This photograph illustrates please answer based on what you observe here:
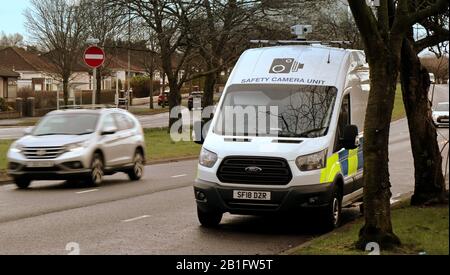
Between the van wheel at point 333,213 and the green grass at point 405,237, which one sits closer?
the green grass at point 405,237

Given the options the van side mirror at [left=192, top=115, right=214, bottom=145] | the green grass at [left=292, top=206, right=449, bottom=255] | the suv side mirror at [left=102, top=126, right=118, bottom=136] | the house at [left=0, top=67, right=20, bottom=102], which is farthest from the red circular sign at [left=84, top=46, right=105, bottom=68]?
the house at [left=0, top=67, right=20, bottom=102]

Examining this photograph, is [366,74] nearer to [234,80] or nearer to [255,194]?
[234,80]

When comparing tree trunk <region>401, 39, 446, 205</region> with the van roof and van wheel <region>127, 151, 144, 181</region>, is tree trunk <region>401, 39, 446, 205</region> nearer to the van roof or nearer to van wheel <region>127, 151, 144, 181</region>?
the van roof

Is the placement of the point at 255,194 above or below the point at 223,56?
below

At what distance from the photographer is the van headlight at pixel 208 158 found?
32.7 feet

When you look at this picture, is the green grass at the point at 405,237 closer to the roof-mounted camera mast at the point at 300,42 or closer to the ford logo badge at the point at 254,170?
the ford logo badge at the point at 254,170

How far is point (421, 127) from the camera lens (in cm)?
1112

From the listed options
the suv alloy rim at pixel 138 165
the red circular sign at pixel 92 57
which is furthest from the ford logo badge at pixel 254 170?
the red circular sign at pixel 92 57

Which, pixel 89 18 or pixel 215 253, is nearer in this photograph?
pixel 215 253

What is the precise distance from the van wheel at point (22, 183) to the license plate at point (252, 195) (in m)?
7.30

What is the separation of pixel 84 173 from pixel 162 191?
1765 millimetres

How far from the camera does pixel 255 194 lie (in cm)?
970

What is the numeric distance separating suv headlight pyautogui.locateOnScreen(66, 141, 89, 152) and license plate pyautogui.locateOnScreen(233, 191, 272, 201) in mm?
6706
